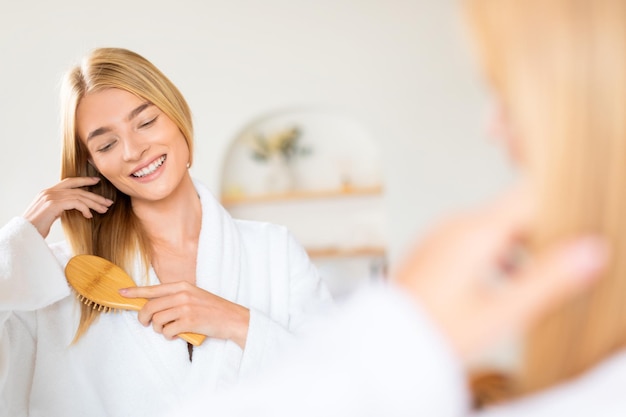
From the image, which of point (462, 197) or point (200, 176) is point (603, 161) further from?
point (200, 176)

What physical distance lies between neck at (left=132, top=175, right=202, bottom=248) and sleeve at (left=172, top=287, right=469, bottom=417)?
0.40 m

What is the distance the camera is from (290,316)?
763mm

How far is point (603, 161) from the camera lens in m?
0.32

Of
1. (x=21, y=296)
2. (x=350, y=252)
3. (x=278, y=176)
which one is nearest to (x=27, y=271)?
(x=21, y=296)

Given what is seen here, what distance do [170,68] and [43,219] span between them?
1477mm

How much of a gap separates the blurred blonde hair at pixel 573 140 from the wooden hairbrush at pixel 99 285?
1.37 feet

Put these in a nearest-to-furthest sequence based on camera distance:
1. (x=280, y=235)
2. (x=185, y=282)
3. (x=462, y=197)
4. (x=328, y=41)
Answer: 1. (x=462, y=197)
2. (x=185, y=282)
3. (x=280, y=235)
4. (x=328, y=41)

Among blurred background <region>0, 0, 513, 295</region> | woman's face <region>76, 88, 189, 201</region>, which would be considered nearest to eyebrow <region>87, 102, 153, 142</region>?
woman's face <region>76, 88, 189, 201</region>

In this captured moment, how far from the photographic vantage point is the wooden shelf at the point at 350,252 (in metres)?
2.13

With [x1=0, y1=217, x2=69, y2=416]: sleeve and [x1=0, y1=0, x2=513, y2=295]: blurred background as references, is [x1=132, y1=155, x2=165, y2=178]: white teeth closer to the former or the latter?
[x1=0, y1=217, x2=69, y2=416]: sleeve

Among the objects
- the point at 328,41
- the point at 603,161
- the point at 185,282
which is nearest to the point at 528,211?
the point at 603,161

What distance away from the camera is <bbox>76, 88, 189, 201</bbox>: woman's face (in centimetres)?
69

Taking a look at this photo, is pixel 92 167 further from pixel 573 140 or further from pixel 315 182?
pixel 315 182

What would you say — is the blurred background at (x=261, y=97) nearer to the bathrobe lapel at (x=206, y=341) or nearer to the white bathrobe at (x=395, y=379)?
the bathrobe lapel at (x=206, y=341)
